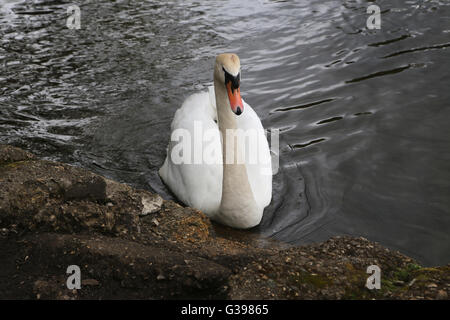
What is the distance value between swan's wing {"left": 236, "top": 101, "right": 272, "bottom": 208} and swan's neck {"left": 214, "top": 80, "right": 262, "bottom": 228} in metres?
0.25

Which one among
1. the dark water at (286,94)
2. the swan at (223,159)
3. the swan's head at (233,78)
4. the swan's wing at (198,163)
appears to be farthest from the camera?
the dark water at (286,94)

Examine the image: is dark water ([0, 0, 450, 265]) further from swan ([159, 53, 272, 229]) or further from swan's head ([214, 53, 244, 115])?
swan's head ([214, 53, 244, 115])

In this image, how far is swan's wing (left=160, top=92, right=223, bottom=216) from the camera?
4.80 m

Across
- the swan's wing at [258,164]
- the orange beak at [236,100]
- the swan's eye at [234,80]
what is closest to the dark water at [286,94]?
the swan's wing at [258,164]

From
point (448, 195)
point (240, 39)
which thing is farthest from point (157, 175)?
point (240, 39)

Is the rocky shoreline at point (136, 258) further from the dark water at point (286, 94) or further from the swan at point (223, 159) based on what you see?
the dark water at point (286, 94)

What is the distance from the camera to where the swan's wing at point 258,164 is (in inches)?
192

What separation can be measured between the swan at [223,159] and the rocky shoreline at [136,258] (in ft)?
3.03

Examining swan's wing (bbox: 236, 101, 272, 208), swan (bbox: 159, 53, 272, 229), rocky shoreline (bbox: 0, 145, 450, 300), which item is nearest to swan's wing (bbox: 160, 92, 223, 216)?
swan (bbox: 159, 53, 272, 229)

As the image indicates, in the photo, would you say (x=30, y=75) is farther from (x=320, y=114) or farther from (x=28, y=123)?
(x=320, y=114)

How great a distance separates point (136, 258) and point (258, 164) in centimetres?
249

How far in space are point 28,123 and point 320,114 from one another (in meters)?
4.02

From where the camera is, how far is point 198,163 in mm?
5008

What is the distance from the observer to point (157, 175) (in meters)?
5.90
